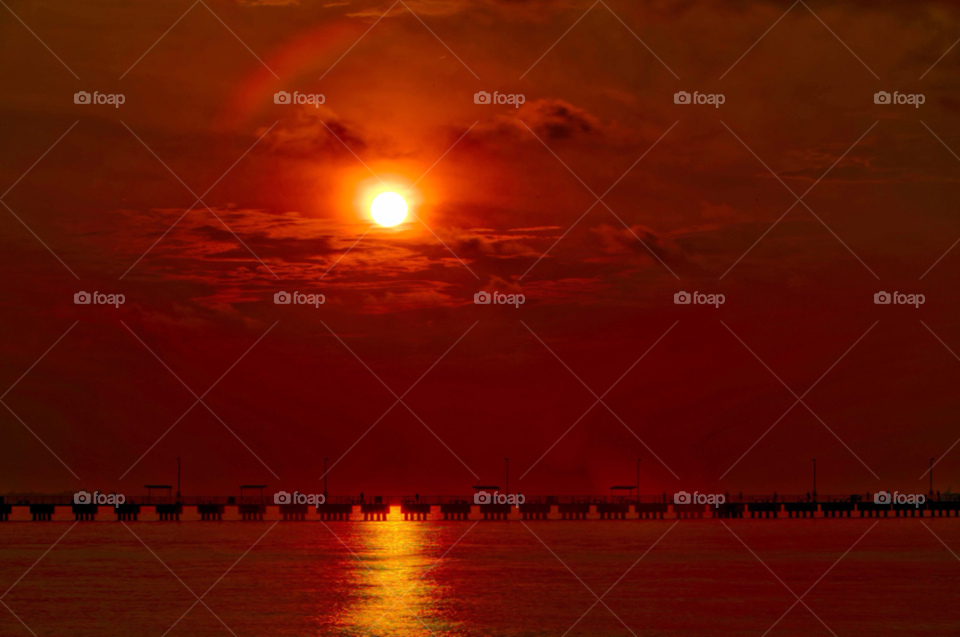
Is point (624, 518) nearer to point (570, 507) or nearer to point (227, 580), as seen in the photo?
point (570, 507)

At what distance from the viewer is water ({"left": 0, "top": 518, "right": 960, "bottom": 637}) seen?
37156 millimetres

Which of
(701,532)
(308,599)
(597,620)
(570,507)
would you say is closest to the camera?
(597,620)

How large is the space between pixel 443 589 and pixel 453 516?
113 m

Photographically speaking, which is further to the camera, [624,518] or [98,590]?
[624,518]

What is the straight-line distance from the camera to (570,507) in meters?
156

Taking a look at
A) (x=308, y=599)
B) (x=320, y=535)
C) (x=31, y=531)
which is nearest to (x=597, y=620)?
(x=308, y=599)

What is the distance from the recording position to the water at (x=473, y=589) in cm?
3716

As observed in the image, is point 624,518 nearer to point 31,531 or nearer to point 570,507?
point 570,507

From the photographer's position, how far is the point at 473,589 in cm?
4800

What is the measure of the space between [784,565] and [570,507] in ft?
317

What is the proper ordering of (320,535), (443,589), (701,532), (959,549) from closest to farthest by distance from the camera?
1. (443,589)
2. (959,549)
3. (320,535)
4. (701,532)

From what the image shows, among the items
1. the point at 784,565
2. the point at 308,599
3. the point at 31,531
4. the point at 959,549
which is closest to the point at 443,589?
the point at 308,599

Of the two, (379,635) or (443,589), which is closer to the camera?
(379,635)

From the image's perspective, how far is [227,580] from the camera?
5141cm
